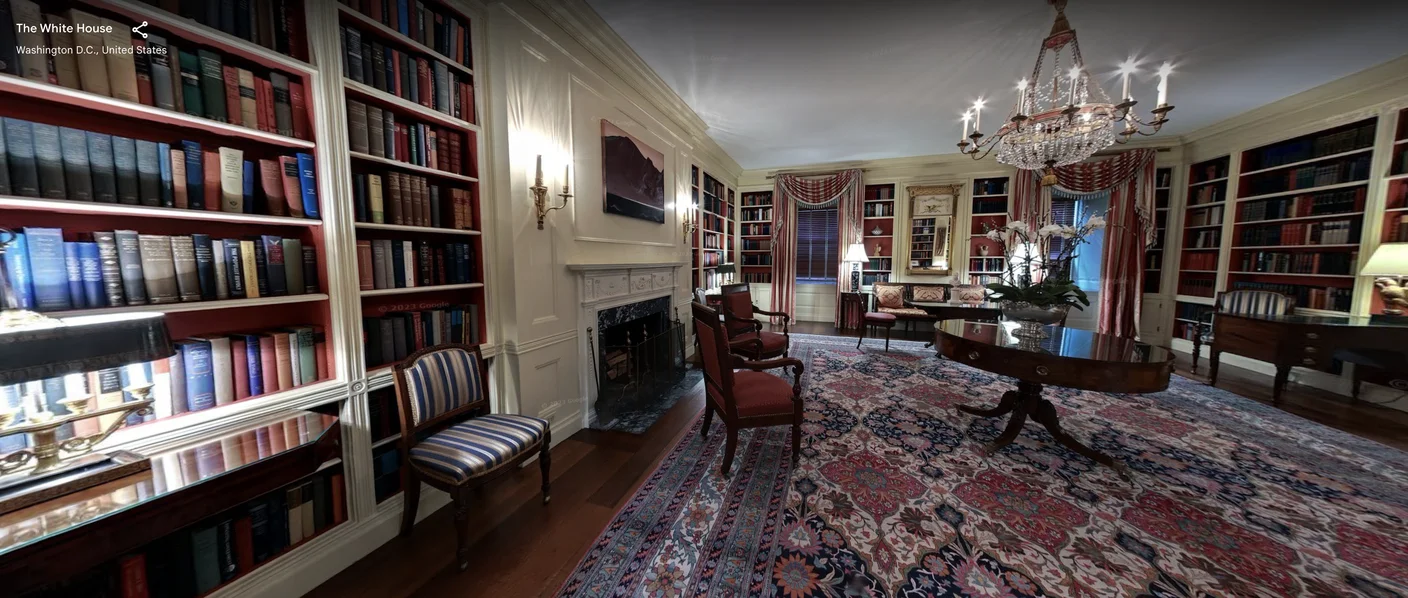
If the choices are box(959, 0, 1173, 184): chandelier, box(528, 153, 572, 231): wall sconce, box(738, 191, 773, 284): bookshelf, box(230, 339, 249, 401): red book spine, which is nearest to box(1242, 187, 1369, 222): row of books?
box(959, 0, 1173, 184): chandelier

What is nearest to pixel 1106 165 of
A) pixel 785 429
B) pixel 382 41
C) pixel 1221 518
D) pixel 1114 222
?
pixel 1114 222

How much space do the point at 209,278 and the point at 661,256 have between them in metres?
3.06

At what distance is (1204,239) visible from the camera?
16.6 feet

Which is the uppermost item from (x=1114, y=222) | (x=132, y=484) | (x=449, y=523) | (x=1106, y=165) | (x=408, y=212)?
(x=1106, y=165)

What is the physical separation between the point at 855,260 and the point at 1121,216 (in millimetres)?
3502

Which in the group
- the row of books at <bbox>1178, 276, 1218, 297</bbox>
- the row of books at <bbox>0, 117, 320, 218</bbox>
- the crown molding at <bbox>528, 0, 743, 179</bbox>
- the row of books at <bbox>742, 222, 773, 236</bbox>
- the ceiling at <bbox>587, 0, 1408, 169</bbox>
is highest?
the ceiling at <bbox>587, 0, 1408, 169</bbox>

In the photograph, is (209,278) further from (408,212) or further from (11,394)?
(408,212)

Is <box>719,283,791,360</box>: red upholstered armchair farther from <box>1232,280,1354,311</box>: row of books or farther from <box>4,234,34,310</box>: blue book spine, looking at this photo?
<box>1232,280,1354,311</box>: row of books

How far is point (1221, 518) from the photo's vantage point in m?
1.88

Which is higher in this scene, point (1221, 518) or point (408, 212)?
point (408, 212)

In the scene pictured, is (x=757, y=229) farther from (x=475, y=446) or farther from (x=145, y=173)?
(x=145, y=173)

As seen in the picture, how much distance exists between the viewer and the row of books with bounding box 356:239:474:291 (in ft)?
5.71

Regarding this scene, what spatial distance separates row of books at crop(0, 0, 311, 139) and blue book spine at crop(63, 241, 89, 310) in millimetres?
430

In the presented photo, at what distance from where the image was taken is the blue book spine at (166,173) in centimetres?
124
